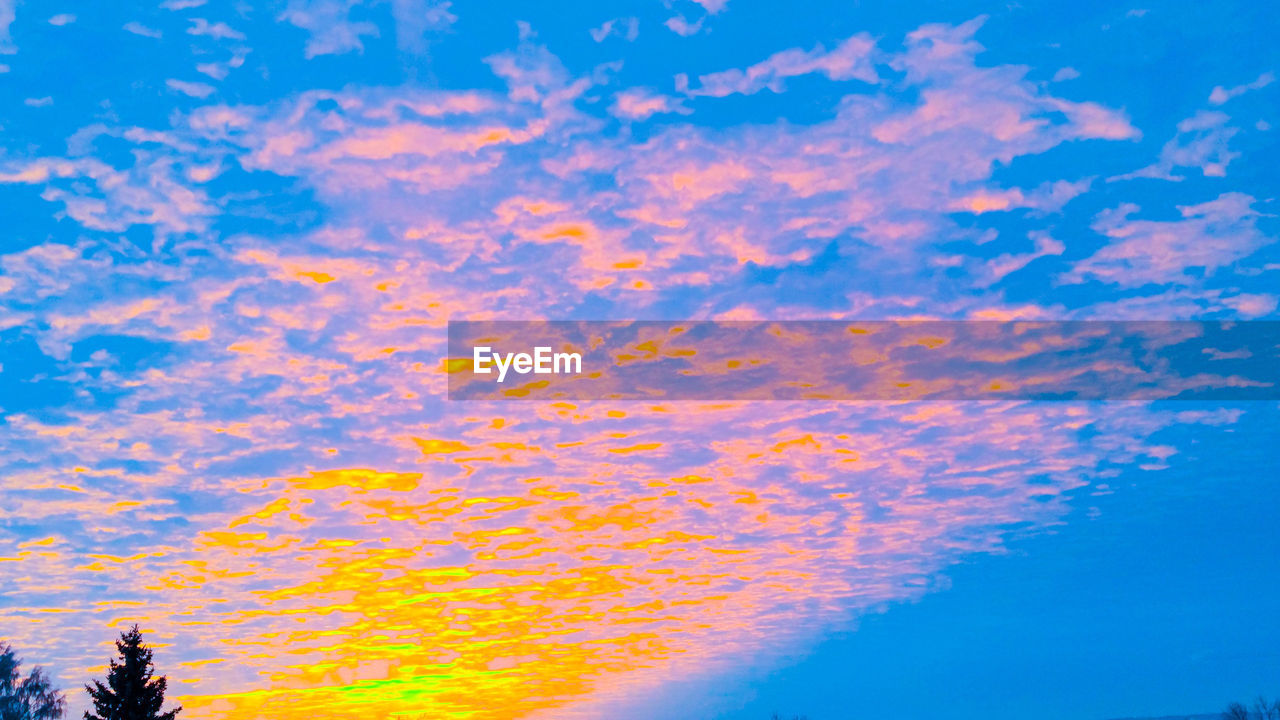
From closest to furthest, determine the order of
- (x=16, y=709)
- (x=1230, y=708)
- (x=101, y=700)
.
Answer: (x=101, y=700) → (x=16, y=709) → (x=1230, y=708)

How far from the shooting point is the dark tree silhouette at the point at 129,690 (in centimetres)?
4359

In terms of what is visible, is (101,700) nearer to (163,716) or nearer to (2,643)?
(163,716)

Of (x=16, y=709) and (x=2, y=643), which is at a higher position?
(x=2, y=643)

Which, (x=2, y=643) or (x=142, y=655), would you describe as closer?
(x=142, y=655)

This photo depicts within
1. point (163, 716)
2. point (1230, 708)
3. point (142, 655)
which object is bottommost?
point (1230, 708)

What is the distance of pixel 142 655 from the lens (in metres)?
44.2

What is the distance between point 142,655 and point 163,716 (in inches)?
143

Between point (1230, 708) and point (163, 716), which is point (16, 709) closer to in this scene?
point (163, 716)

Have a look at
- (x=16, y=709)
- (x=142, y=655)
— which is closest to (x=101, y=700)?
(x=142, y=655)

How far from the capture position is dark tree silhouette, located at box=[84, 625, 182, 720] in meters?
43.6

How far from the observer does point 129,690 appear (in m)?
43.8

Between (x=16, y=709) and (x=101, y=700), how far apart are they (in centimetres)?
2257

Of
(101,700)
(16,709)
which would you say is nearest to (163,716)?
(101,700)

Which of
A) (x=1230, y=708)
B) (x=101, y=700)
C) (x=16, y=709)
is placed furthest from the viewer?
(x=1230, y=708)
